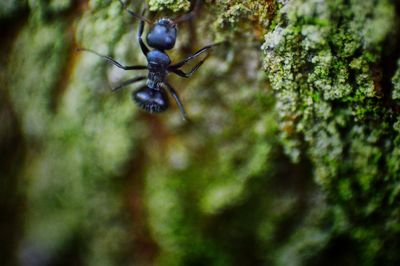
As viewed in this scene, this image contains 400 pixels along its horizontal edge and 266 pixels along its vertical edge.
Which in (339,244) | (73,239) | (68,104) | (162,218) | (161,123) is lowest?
(339,244)

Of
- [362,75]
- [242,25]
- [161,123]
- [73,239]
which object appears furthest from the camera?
[73,239]

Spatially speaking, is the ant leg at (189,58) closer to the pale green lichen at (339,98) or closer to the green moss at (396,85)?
the pale green lichen at (339,98)

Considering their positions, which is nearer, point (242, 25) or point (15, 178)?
point (242, 25)

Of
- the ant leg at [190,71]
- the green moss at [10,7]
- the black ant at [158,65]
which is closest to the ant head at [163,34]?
the black ant at [158,65]

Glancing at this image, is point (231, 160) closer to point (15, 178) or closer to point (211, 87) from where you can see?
point (211, 87)

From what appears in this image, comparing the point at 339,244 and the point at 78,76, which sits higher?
the point at 78,76

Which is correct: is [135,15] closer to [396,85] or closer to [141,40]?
[141,40]

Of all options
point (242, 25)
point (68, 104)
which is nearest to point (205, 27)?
point (242, 25)

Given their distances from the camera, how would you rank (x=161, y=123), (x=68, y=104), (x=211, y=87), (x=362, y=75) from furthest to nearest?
(x=68, y=104)
(x=161, y=123)
(x=211, y=87)
(x=362, y=75)
